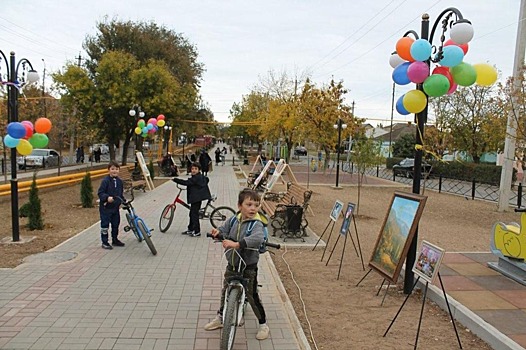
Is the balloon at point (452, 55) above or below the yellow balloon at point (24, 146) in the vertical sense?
above

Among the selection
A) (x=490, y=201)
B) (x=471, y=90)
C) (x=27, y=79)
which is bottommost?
(x=490, y=201)

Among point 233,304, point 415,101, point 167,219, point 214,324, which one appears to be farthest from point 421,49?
point 167,219

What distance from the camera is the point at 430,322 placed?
15.6 feet

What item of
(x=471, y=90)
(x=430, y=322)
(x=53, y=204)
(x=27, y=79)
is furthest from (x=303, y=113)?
(x=430, y=322)

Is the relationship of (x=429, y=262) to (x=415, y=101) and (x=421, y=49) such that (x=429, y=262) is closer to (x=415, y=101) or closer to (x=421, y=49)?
(x=415, y=101)

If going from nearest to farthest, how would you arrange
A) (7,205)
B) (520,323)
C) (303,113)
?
(520,323) < (7,205) < (303,113)

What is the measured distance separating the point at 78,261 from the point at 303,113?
23.5 metres

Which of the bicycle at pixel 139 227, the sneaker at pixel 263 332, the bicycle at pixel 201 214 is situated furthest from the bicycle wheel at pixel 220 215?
the sneaker at pixel 263 332

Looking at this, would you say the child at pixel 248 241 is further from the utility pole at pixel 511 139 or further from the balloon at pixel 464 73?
the utility pole at pixel 511 139

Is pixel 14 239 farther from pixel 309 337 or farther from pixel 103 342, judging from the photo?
pixel 309 337

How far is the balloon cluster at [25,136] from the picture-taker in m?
7.83

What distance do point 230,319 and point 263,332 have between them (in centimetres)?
68

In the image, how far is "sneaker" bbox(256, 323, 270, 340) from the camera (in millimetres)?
4117

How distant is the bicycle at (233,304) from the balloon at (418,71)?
3.07 meters
